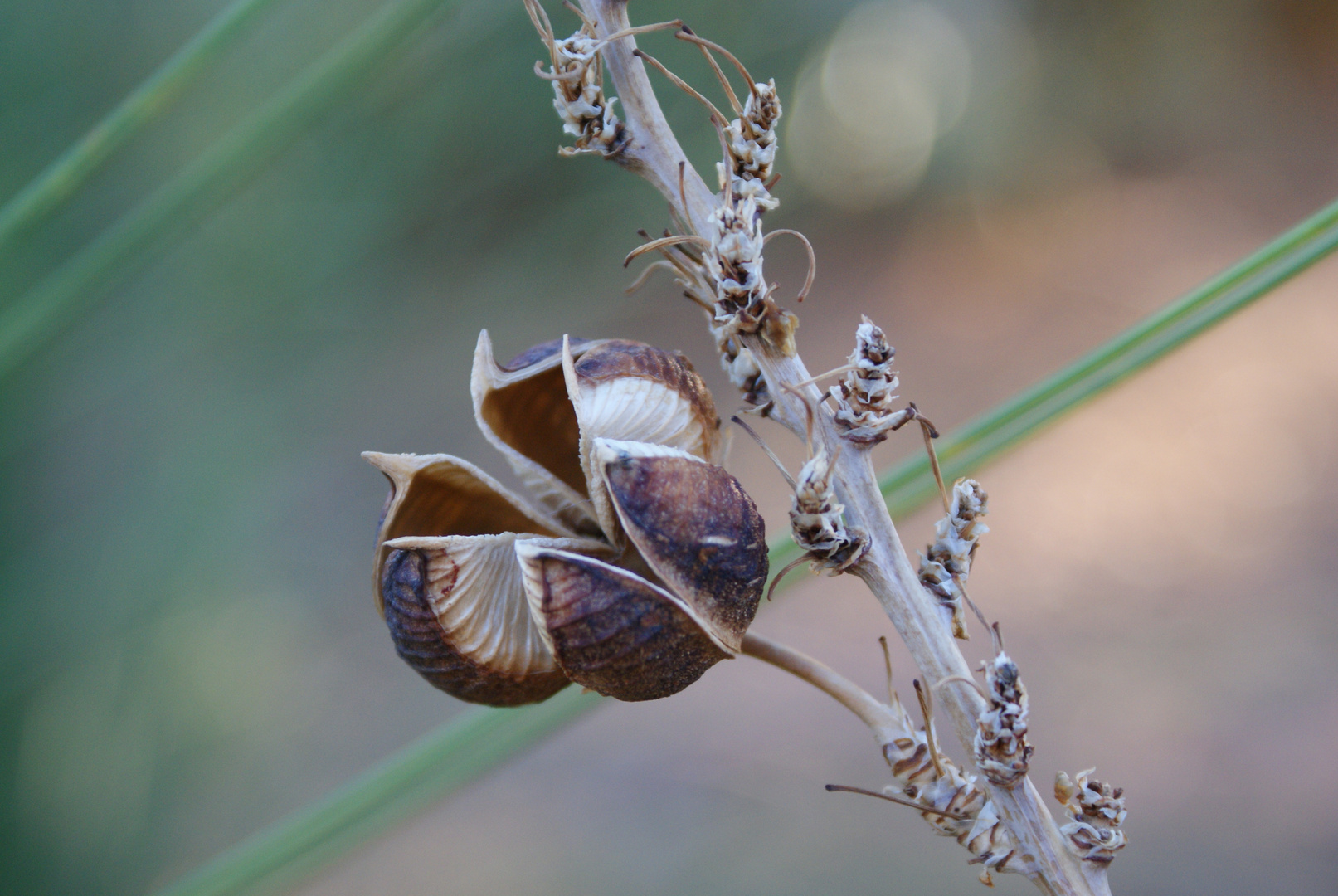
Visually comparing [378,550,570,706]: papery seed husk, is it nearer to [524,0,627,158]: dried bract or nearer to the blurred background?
[524,0,627,158]: dried bract

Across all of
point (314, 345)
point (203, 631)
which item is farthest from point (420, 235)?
point (203, 631)

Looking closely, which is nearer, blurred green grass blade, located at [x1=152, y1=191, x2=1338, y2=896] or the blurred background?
blurred green grass blade, located at [x1=152, y1=191, x2=1338, y2=896]

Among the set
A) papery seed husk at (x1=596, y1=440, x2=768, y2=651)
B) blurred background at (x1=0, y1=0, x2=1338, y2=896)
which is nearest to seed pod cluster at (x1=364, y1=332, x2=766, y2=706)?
papery seed husk at (x1=596, y1=440, x2=768, y2=651)

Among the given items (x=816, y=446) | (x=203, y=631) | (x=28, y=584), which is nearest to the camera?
(x=816, y=446)

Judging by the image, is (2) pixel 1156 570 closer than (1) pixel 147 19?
No

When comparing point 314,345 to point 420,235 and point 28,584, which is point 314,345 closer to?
A: point 420,235

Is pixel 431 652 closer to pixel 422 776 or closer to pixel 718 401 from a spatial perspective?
pixel 422 776

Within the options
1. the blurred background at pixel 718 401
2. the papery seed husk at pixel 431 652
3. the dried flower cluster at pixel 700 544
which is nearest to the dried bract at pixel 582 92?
the dried flower cluster at pixel 700 544

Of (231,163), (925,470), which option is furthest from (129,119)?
(925,470)
